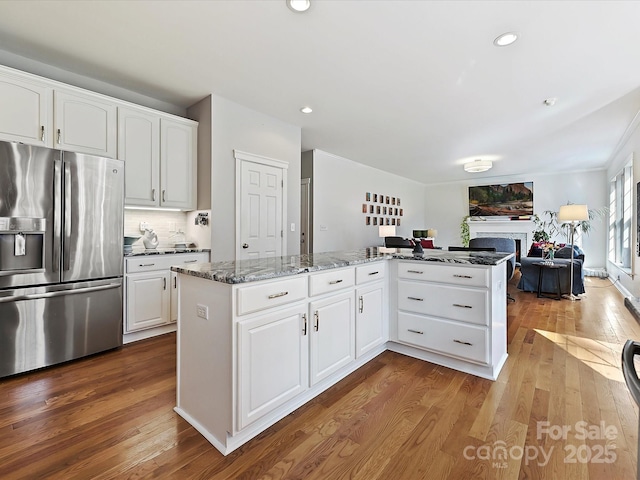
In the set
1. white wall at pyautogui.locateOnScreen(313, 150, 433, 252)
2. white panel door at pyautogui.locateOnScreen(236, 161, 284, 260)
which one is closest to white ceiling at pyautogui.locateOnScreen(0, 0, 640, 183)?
white panel door at pyautogui.locateOnScreen(236, 161, 284, 260)

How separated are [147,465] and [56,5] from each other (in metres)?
3.03

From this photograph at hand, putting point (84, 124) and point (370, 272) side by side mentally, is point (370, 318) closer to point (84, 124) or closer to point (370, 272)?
point (370, 272)

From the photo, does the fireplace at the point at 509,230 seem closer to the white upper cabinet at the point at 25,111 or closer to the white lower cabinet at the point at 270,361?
the white lower cabinet at the point at 270,361

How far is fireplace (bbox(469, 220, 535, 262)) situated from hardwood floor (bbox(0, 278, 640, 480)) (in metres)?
6.89

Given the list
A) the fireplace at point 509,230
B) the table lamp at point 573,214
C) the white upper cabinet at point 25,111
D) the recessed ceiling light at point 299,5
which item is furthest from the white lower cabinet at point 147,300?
the fireplace at point 509,230

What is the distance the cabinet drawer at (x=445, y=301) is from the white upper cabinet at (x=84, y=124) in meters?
3.19

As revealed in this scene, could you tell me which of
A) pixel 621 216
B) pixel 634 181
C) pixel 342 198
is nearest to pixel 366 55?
pixel 342 198

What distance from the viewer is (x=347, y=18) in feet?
7.39

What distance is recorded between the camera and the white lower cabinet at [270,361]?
1.54 m

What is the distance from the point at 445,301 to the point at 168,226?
3.28 m

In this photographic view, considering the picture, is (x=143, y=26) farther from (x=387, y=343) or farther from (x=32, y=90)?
(x=387, y=343)

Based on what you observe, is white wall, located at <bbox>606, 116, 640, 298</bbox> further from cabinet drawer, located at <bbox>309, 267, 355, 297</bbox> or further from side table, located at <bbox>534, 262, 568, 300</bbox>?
cabinet drawer, located at <bbox>309, 267, 355, 297</bbox>

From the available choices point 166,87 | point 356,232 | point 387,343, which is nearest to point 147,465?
point 387,343

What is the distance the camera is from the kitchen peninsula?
1552 millimetres
